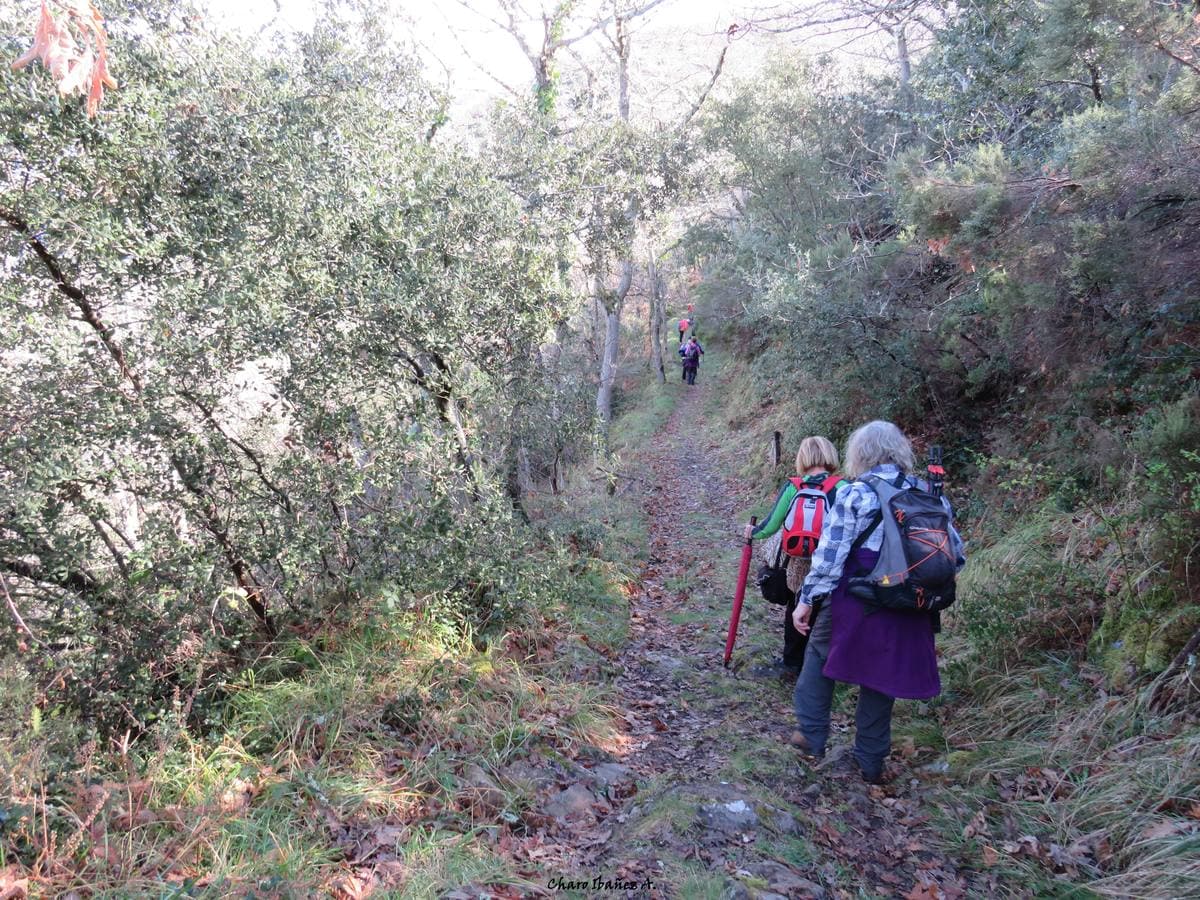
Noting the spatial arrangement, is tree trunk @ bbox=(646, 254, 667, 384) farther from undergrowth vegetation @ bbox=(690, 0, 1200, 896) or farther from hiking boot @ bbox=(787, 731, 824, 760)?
hiking boot @ bbox=(787, 731, 824, 760)

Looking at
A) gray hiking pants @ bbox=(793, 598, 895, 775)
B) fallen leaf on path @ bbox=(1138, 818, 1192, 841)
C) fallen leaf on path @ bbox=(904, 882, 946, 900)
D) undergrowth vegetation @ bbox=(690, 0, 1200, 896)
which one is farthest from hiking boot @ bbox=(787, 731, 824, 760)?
fallen leaf on path @ bbox=(1138, 818, 1192, 841)

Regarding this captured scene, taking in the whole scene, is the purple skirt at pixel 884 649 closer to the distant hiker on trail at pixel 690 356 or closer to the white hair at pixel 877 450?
the white hair at pixel 877 450

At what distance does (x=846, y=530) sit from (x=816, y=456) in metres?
1.41

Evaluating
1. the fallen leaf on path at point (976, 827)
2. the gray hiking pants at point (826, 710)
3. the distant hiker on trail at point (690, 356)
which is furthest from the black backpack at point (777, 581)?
the distant hiker on trail at point (690, 356)

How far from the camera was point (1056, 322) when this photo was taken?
7141 mm

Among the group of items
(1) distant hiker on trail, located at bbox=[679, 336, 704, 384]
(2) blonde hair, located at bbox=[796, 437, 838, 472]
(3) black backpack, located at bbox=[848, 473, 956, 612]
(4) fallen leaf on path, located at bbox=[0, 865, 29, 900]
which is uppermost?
(1) distant hiker on trail, located at bbox=[679, 336, 704, 384]

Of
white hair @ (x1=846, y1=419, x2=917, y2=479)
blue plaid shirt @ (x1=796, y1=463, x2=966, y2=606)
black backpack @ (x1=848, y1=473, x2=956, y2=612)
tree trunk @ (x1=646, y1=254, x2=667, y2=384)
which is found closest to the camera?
black backpack @ (x1=848, y1=473, x2=956, y2=612)

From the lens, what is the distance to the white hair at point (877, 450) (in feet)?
13.5

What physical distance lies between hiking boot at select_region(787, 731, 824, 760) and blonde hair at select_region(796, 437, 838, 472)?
181cm

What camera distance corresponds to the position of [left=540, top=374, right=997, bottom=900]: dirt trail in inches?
130

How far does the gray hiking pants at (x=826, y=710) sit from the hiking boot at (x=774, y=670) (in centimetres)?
132

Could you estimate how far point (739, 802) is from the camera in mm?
3822

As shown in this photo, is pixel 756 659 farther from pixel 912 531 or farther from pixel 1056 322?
pixel 1056 322

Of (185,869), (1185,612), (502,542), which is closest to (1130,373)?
(1185,612)
